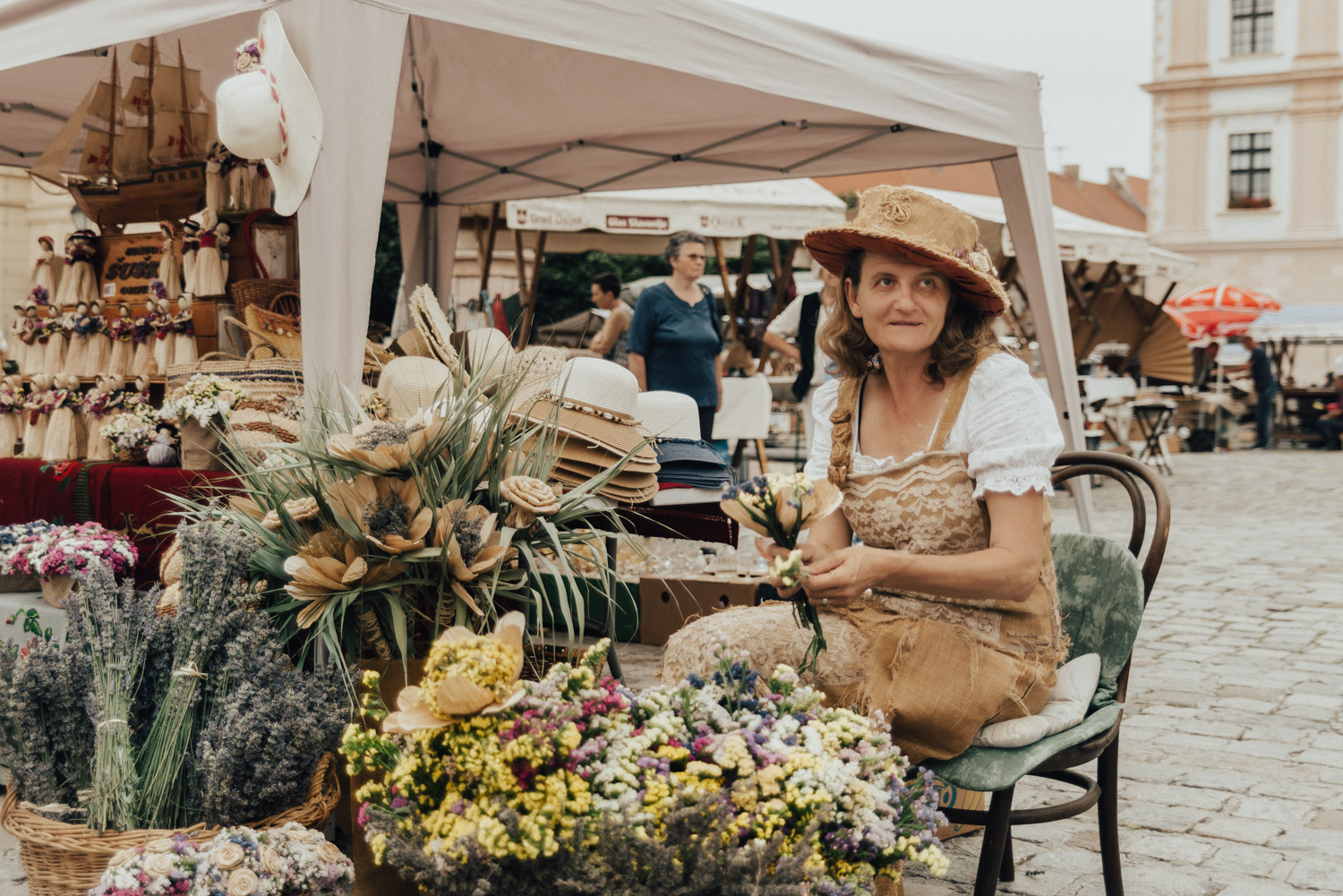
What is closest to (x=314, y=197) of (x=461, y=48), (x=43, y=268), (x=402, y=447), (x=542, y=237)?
(x=402, y=447)

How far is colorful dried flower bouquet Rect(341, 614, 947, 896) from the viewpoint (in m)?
1.52

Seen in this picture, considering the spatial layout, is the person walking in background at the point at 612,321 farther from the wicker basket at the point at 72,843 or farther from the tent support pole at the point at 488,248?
the wicker basket at the point at 72,843

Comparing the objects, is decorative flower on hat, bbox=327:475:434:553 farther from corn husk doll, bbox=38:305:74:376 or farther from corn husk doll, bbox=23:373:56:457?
corn husk doll, bbox=38:305:74:376

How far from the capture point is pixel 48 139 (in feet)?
20.9

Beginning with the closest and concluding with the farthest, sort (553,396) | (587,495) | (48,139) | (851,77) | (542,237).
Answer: (587,495), (553,396), (851,77), (48,139), (542,237)

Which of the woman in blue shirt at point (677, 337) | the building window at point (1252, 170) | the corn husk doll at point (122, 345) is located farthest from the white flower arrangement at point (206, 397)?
the building window at point (1252, 170)

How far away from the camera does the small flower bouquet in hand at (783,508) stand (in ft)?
5.59

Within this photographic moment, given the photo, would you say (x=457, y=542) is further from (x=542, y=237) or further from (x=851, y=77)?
(x=542, y=237)

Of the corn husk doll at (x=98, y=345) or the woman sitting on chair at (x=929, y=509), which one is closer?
the woman sitting on chair at (x=929, y=509)

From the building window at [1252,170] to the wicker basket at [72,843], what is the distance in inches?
1455

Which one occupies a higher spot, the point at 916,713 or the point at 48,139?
the point at 48,139

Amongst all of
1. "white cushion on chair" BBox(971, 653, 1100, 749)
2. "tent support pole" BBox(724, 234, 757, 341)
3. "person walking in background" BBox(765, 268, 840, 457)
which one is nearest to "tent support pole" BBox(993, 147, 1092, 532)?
"person walking in background" BBox(765, 268, 840, 457)

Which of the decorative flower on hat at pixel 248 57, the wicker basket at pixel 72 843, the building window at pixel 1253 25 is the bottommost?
the wicker basket at pixel 72 843

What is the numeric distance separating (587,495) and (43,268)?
3.48 m
